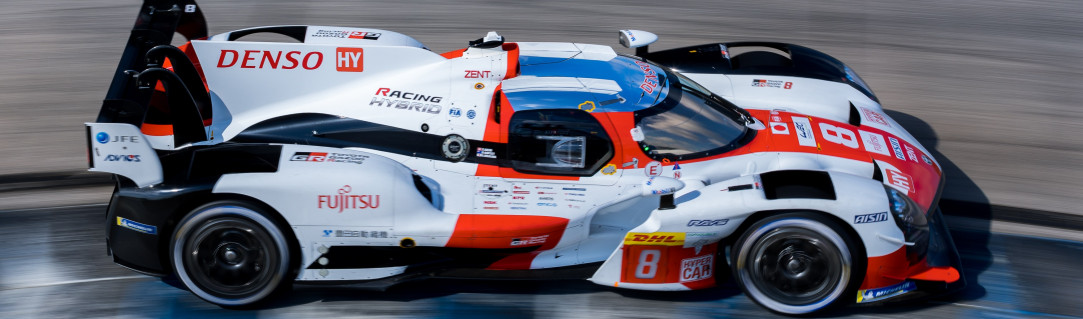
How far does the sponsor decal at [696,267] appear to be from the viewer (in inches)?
199

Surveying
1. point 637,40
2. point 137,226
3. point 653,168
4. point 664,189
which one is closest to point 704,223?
point 664,189

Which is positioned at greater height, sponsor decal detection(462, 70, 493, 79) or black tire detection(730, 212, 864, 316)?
sponsor decal detection(462, 70, 493, 79)

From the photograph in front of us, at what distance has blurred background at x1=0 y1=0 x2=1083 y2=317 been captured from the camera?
6324 millimetres

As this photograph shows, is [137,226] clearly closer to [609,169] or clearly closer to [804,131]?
[609,169]

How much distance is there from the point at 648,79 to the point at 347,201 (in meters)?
2.18

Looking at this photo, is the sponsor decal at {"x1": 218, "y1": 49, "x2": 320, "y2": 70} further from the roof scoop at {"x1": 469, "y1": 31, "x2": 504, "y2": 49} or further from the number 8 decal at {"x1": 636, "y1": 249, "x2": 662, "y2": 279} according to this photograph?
the number 8 decal at {"x1": 636, "y1": 249, "x2": 662, "y2": 279}

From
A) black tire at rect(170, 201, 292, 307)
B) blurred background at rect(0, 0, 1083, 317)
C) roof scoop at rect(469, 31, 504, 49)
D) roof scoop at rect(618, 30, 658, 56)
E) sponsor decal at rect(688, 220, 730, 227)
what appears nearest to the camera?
black tire at rect(170, 201, 292, 307)

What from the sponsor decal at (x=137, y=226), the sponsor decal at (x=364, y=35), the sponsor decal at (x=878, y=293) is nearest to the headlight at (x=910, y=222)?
the sponsor decal at (x=878, y=293)

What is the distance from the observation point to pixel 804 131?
5.85 metres

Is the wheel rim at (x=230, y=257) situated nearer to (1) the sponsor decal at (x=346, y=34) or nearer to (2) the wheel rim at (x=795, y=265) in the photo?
(1) the sponsor decal at (x=346, y=34)

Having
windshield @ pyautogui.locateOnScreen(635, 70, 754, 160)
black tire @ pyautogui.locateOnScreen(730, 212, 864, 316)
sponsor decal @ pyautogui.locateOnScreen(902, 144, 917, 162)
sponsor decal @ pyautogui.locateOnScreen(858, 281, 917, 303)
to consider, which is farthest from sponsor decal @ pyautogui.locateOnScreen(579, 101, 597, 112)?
sponsor decal @ pyautogui.locateOnScreen(902, 144, 917, 162)

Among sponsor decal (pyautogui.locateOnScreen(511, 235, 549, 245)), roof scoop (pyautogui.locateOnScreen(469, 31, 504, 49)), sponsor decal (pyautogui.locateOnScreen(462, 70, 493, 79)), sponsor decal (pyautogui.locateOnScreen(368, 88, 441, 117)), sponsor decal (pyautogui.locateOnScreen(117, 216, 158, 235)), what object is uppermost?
roof scoop (pyautogui.locateOnScreen(469, 31, 504, 49))

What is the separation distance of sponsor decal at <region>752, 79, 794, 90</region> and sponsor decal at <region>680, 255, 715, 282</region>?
2120mm

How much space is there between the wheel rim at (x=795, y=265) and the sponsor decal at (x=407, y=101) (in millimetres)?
2021
